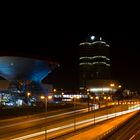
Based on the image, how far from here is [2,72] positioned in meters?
138

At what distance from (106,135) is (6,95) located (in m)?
92.3

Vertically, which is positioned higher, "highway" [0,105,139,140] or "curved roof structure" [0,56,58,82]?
"curved roof structure" [0,56,58,82]

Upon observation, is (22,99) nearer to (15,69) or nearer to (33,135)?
(15,69)

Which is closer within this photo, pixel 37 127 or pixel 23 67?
pixel 37 127

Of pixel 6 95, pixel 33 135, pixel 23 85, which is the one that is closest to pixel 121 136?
pixel 33 135

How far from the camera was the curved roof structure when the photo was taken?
12932 cm

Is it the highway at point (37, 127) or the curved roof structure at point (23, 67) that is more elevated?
the curved roof structure at point (23, 67)

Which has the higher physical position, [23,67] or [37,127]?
[23,67]

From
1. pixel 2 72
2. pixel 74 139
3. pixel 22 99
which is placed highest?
pixel 2 72

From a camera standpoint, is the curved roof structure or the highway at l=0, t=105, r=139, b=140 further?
the curved roof structure

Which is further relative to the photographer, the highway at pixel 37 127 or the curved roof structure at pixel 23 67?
the curved roof structure at pixel 23 67

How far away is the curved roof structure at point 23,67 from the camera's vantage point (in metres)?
129

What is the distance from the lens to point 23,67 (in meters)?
135

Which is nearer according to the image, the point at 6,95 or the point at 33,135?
the point at 33,135
